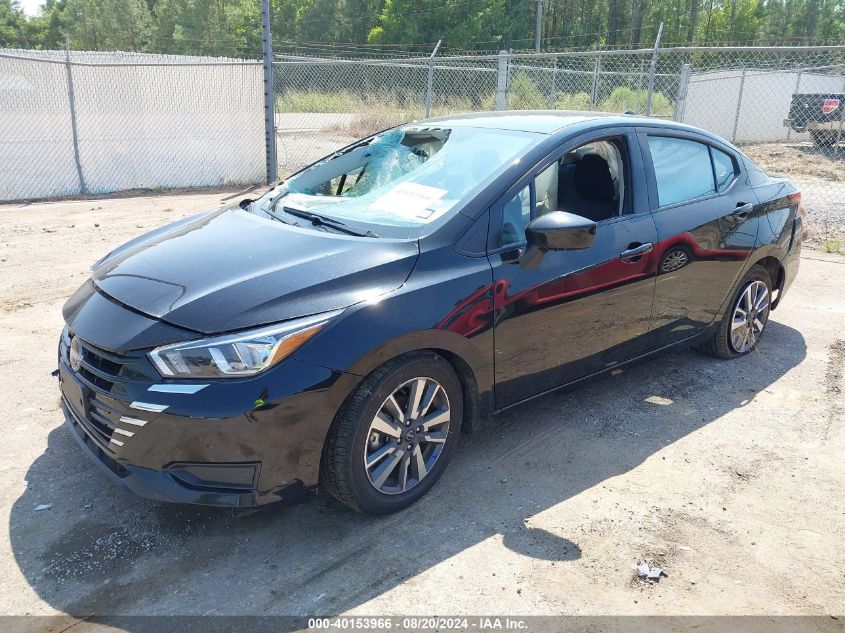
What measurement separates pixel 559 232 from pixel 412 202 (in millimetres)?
755

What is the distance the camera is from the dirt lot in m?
2.63

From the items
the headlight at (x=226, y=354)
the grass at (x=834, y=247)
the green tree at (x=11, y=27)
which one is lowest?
the grass at (x=834, y=247)

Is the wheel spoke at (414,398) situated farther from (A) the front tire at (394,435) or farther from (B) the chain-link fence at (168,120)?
(B) the chain-link fence at (168,120)

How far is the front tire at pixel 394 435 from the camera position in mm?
2814

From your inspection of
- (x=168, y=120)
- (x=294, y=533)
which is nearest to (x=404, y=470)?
(x=294, y=533)

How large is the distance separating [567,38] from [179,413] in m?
62.8

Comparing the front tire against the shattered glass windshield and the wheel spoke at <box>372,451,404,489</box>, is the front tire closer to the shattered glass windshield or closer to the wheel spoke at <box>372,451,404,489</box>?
the wheel spoke at <box>372,451,404,489</box>

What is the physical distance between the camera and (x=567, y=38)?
59250mm

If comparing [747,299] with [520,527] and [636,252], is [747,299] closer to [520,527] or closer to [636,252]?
[636,252]

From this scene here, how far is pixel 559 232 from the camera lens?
317cm

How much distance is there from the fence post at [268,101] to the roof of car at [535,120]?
26.7ft

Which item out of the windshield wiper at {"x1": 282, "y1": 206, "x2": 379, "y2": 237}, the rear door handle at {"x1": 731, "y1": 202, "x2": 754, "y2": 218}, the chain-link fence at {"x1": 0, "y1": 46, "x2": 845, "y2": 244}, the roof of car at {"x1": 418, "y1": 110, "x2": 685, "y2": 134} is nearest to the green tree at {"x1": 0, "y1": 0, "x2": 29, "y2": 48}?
the chain-link fence at {"x1": 0, "y1": 46, "x2": 845, "y2": 244}

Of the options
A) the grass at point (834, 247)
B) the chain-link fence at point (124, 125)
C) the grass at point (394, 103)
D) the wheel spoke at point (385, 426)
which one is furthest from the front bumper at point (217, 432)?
the grass at point (394, 103)

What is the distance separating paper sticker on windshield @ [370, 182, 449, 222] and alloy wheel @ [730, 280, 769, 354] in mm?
2547
